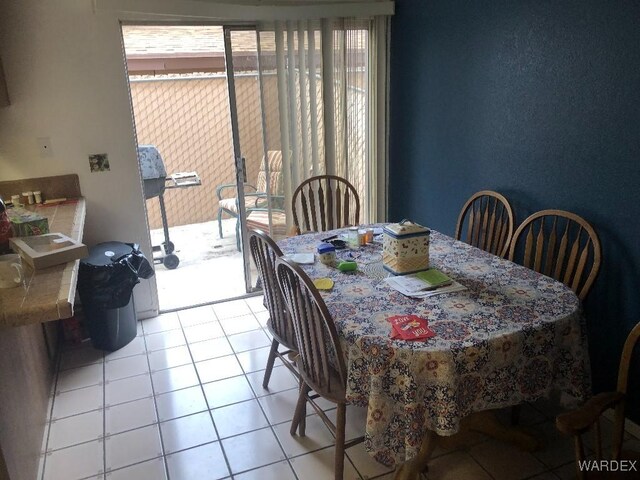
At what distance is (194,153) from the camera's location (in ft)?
19.8

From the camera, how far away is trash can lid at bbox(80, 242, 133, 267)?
8.98 feet

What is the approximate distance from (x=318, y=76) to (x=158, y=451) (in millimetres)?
2532

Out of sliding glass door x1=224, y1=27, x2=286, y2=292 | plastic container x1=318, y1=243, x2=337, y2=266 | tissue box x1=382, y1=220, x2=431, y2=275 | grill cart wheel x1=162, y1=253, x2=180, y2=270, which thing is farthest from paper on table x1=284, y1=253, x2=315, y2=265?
grill cart wheel x1=162, y1=253, x2=180, y2=270

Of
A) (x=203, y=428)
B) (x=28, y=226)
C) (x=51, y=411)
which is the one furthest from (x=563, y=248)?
(x=51, y=411)

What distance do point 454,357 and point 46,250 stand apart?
148 centimetres

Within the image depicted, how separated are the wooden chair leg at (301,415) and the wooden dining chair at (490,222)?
124cm

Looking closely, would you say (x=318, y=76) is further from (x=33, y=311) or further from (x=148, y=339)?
(x=33, y=311)

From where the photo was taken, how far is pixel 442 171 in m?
3.19

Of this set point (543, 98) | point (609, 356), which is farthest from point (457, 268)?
point (543, 98)

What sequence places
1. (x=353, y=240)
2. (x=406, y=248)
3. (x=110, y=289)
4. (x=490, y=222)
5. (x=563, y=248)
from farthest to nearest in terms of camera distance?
(x=110, y=289) → (x=490, y=222) → (x=353, y=240) → (x=563, y=248) → (x=406, y=248)

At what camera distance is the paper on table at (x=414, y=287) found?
73.0 inches

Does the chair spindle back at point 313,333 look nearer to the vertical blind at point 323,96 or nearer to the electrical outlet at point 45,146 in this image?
the vertical blind at point 323,96

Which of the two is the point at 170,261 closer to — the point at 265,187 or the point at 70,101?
the point at 265,187

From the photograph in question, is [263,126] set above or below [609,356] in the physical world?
above
